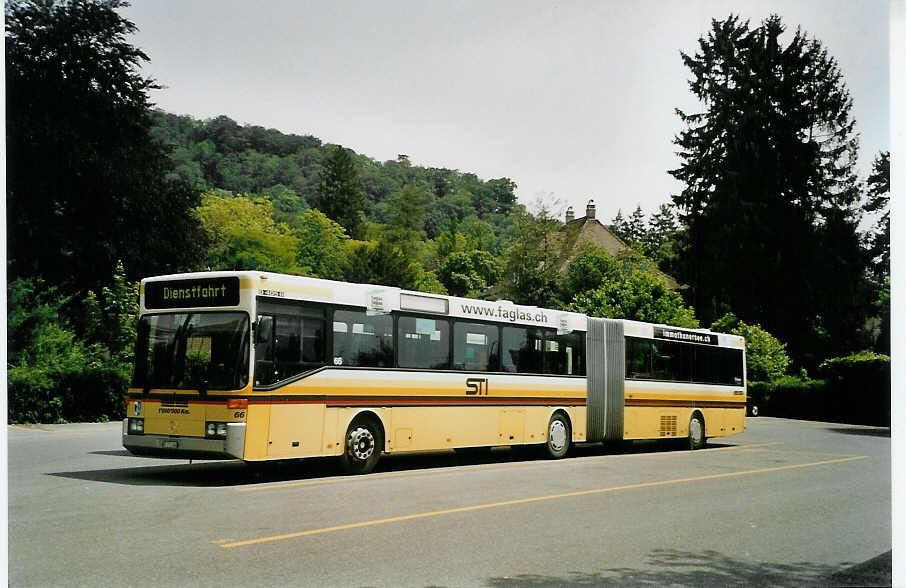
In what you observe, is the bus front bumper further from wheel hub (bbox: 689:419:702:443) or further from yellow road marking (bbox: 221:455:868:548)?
wheel hub (bbox: 689:419:702:443)

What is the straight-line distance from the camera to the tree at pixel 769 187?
23844 millimetres

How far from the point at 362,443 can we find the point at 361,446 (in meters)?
0.05

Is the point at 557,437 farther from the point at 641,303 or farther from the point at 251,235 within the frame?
the point at 251,235

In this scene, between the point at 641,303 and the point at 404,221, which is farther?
the point at 404,221

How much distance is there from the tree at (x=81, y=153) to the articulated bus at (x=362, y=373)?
64.4 feet

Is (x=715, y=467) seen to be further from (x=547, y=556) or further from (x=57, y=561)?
(x=57, y=561)

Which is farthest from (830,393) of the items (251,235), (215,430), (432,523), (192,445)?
(251,235)

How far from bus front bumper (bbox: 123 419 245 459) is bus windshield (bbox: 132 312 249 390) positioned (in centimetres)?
64

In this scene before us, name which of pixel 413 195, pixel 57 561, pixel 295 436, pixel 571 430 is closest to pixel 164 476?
pixel 295 436

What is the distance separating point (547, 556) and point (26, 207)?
2979cm

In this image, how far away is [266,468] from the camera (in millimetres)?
14508

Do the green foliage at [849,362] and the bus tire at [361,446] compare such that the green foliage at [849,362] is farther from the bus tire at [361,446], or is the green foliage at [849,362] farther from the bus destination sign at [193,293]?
the bus destination sign at [193,293]

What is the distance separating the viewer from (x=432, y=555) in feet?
24.7

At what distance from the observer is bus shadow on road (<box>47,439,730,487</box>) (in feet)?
41.0
